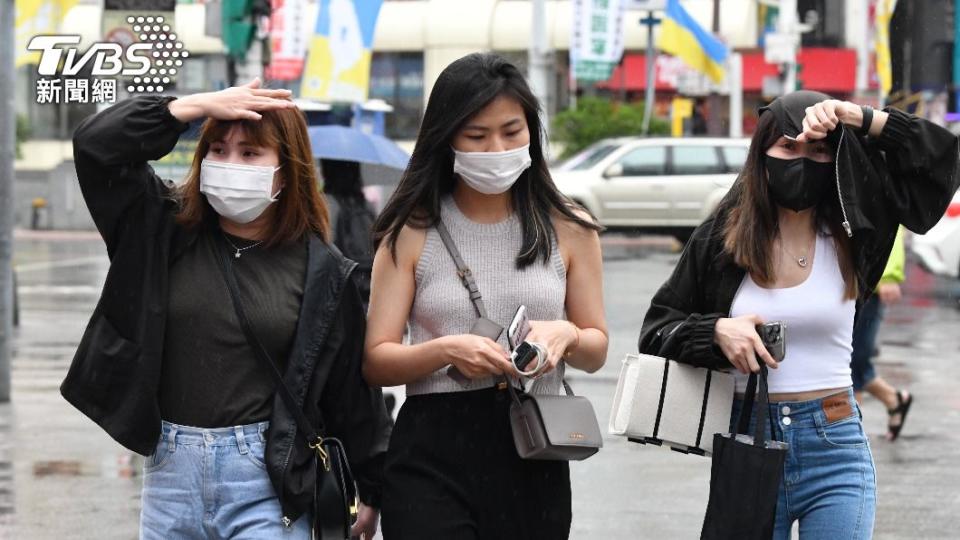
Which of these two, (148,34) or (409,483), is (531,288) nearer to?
(409,483)

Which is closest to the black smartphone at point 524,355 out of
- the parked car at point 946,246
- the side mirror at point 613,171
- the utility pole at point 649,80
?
the parked car at point 946,246

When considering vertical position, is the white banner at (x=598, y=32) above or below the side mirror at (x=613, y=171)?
above

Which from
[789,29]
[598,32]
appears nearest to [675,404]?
[598,32]

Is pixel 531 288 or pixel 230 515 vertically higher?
pixel 531 288

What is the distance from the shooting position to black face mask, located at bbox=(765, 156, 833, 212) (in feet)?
13.9

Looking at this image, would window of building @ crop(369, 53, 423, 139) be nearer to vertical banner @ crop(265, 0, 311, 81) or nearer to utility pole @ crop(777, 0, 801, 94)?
utility pole @ crop(777, 0, 801, 94)

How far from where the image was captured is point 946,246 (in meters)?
18.3

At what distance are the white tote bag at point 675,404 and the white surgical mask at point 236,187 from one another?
3.49ft

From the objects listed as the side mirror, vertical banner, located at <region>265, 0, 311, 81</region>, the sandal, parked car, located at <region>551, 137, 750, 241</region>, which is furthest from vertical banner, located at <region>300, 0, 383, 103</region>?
the sandal

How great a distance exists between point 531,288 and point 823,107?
87 cm

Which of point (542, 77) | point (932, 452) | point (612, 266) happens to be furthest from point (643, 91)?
point (932, 452)

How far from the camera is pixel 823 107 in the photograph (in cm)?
416

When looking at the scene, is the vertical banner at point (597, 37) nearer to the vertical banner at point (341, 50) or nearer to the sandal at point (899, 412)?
the vertical banner at point (341, 50)

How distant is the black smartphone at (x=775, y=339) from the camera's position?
13.3ft
